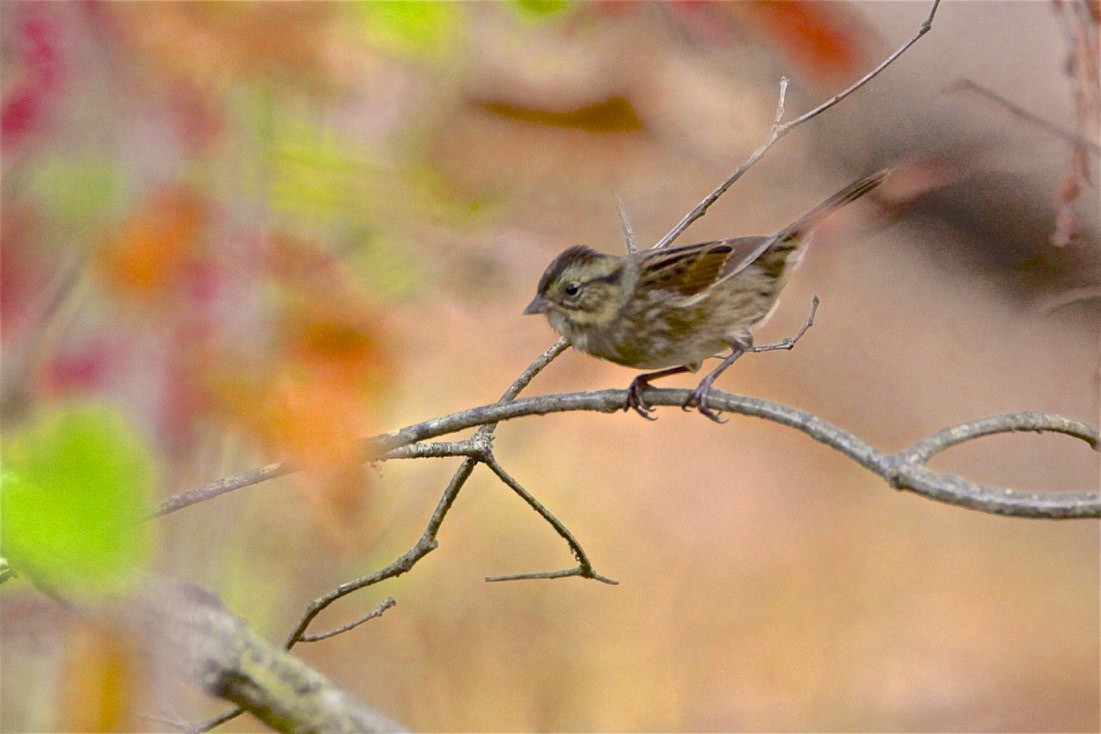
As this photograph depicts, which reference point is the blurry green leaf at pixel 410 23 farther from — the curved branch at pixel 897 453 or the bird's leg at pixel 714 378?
the bird's leg at pixel 714 378

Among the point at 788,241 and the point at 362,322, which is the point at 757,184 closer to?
the point at 788,241

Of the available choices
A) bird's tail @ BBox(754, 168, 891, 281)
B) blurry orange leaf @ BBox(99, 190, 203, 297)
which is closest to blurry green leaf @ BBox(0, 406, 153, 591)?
blurry orange leaf @ BBox(99, 190, 203, 297)

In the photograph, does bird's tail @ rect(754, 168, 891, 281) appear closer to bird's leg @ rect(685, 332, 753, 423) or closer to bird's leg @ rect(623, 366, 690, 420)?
bird's leg @ rect(685, 332, 753, 423)

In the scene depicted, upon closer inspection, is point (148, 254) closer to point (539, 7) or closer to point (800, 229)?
point (539, 7)

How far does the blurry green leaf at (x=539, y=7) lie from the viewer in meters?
2.60

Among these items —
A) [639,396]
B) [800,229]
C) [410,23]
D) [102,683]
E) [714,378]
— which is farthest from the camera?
[800,229]

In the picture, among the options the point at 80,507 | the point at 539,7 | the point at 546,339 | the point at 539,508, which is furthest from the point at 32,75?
the point at 546,339

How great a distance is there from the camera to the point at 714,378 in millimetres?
2949

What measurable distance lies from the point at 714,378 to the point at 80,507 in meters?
1.84

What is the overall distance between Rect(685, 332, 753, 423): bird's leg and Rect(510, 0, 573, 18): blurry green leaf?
94cm

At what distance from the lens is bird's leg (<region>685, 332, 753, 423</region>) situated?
2621 mm

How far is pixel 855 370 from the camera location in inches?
354

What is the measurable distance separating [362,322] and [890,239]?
7.83m

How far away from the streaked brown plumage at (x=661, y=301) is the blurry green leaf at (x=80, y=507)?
Answer: 1.84m
